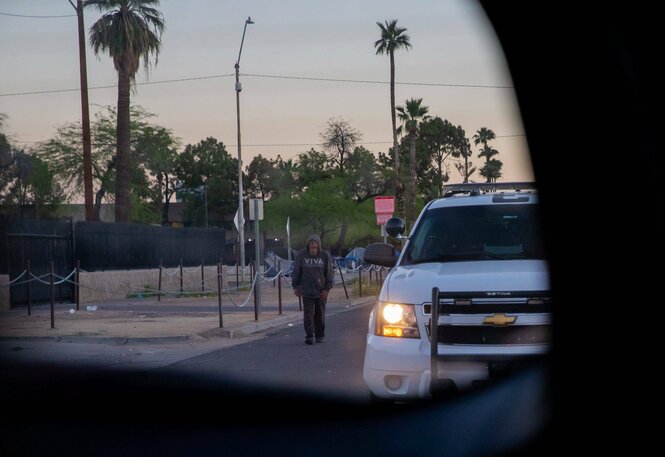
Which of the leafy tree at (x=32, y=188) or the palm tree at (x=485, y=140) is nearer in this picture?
the leafy tree at (x=32, y=188)

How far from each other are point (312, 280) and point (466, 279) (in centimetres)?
884

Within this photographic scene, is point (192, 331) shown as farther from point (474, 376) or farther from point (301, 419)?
point (474, 376)

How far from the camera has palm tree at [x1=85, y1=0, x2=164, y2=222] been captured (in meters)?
37.0

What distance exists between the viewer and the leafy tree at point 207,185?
313ft

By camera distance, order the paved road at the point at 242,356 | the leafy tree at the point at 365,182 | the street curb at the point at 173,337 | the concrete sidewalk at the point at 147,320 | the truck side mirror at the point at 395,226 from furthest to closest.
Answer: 1. the leafy tree at the point at 365,182
2. the concrete sidewalk at the point at 147,320
3. the street curb at the point at 173,337
4. the paved road at the point at 242,356
5. the truck side mirror at the point at 395,226

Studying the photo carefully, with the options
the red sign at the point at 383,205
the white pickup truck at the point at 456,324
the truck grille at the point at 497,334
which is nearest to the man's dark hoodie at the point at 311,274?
the white pickup truck at the point at 456,324

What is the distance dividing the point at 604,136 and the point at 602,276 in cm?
702

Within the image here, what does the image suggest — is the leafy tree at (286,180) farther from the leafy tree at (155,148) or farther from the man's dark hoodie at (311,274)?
the man's dark hoodie at (311,274)

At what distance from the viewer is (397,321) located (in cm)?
838

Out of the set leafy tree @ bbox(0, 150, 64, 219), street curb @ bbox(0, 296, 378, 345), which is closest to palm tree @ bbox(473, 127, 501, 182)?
leafy tree @ bbox(0, 150, 64, 219)

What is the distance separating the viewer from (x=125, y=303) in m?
29.4

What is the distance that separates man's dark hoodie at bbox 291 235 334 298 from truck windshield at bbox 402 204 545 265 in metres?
7.03

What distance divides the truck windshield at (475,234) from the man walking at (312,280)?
23.1ft

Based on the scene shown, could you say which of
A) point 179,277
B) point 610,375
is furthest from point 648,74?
point 179,277
